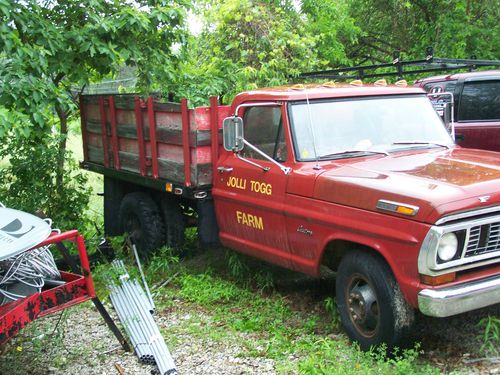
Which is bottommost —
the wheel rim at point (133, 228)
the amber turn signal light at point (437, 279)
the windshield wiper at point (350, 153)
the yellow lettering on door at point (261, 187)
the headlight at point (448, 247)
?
the wheel rim at point (133, 228)

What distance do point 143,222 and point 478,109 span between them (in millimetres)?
4697

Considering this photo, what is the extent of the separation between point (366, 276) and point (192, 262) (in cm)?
318

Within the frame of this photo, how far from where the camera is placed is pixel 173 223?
286 inches

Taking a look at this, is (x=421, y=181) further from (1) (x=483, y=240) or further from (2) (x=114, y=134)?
(2) (x=114, y=134)

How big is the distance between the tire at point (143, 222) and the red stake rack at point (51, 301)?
235 cm

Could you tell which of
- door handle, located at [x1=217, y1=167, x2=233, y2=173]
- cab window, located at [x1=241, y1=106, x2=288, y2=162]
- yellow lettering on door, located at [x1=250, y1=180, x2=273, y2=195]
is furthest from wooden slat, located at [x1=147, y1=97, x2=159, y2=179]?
yellow lettering on door, located at [x1=250, y1=180, x2=273, y2=195]

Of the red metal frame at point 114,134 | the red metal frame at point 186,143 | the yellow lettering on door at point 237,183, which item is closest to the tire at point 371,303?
the yellow lettering on door at point 237,183

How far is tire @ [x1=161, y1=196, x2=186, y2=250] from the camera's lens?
725 centimetres

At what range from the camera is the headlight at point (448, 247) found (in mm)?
3932

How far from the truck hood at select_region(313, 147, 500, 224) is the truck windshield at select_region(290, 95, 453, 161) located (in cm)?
15

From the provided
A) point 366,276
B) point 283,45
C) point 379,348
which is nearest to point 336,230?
point 366,276

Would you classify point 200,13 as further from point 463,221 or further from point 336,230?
point 463,221

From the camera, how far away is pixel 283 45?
9.81 metres

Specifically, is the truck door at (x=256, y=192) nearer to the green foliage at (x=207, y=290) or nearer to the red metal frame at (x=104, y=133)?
the green foliage at (x=207, y=290)
